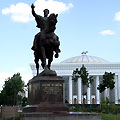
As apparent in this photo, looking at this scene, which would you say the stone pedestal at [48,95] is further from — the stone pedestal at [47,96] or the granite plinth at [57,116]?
the granite plinth at [57,116]

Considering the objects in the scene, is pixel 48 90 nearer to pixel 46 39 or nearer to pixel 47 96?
pixel 47 96

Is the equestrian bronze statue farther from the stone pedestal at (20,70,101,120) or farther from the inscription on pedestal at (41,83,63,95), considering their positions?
the inscription on pedestal at (41,83,63,95)

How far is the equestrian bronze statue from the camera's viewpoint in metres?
14.7

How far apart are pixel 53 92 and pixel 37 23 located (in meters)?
3.69

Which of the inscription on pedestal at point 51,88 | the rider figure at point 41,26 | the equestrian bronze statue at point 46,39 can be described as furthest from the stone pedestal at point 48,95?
the rider figure at point 41,26

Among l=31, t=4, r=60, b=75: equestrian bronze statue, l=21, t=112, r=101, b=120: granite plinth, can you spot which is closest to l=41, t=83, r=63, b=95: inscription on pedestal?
l=31, t=4, r=60, b=75: equestrian bronze statue

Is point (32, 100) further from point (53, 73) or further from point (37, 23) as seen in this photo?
point (37, 23)

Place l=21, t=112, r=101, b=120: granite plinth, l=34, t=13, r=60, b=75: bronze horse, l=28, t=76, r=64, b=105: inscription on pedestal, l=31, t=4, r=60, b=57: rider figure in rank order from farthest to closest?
l=31, t=4, r=60, b=57: rider figure
l=34, t=13, r=60, b=75: bronze horse
l=28, t=76, r=64, b=105: inscription on pedestal
l=21, t=112, r=101, b=120: granite plinth

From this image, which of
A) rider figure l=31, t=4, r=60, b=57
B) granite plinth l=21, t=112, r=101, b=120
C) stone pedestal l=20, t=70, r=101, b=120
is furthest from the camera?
rider figure l=31, t=4, r=60, b=57

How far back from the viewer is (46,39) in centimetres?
1470

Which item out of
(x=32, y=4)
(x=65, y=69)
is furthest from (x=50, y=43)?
(x=65, y=69)

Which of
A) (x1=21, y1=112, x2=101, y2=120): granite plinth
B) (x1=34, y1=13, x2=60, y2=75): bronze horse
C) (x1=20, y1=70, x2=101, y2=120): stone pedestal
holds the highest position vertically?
(x1=34, y1=13, x2=60, y2=75): bronze horse

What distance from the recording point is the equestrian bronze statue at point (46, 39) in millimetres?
14695

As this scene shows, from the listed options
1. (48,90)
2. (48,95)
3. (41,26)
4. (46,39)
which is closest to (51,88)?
(48,90)
